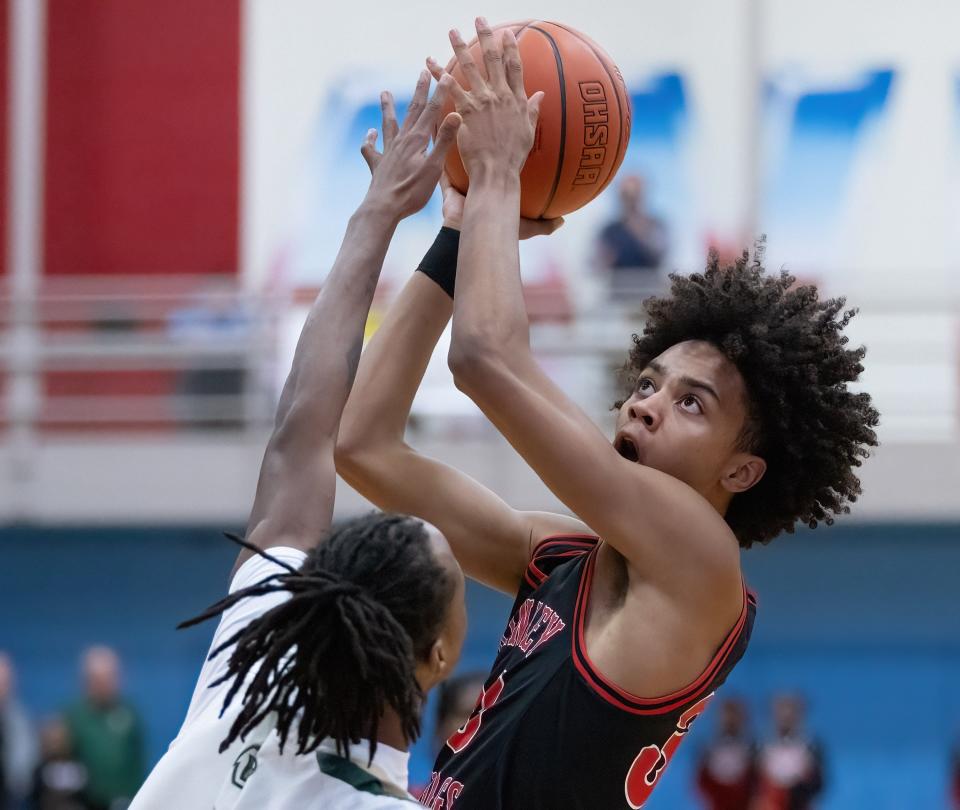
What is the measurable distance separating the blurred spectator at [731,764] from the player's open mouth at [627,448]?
23.3 ft

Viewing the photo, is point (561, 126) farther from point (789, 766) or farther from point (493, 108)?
point (789, 766)

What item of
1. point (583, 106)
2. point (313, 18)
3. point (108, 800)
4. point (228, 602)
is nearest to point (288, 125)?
point (313, 18)

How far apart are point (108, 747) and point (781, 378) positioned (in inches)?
302

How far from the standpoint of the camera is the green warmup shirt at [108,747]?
9.62 metres

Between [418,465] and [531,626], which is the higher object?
[418,465]

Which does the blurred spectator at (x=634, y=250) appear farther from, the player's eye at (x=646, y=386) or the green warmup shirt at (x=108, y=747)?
the player's eye at (x=646, y=386)

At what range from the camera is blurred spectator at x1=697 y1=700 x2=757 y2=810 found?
31.8 feet

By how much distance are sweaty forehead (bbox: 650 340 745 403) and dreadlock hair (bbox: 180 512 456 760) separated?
0.79m

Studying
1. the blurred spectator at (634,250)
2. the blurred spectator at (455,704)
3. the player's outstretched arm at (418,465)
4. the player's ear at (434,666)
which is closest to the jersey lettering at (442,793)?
the player's outstretched arm at (418,465)

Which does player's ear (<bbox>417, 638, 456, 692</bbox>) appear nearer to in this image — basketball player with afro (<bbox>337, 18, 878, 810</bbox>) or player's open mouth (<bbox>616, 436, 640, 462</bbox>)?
basketball player with afro (<bbox>337, 18, 878, 810</bbox>)

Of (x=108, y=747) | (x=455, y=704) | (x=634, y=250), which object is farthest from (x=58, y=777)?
(x=455, y=704)

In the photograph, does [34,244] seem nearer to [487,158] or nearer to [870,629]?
[870,629]

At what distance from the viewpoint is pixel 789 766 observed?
9570mm

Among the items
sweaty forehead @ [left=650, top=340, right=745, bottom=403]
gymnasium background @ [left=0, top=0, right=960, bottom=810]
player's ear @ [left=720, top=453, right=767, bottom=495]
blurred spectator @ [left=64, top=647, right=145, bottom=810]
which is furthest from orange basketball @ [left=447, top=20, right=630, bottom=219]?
blurred spectator @ [left=64, top=647, right=145, bottom=810]
